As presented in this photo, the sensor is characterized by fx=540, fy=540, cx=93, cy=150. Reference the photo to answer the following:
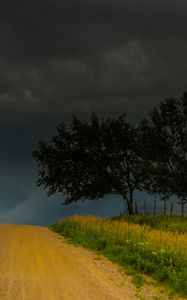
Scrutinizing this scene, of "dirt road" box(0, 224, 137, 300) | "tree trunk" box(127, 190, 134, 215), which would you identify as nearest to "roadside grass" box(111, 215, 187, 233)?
"tree trunk" box(127, 190, 134, 215)

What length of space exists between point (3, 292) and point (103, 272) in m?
4.61

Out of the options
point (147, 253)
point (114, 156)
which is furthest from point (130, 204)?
point (147, 253)

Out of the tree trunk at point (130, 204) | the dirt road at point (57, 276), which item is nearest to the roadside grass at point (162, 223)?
the tree trunk at point (130, 204)

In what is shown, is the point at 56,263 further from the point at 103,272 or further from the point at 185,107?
the point at 185,107

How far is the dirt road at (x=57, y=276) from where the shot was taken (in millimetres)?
12727

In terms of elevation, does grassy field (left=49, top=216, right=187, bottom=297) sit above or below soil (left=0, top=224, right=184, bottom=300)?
above

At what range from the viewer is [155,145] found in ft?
206

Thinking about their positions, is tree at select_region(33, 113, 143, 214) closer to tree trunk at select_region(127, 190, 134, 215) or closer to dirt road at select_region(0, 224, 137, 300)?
tree trunk at select_region(127, 190, 134, 215)

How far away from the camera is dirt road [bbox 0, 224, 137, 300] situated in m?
12.7

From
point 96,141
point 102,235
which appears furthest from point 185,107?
point 102,235

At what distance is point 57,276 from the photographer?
15055mm

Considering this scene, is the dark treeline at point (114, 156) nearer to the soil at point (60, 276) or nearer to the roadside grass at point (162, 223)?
the roadside grass at point (162, 223)

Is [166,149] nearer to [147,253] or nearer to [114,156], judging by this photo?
[114,156]

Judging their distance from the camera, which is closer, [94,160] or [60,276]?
[60,276]
